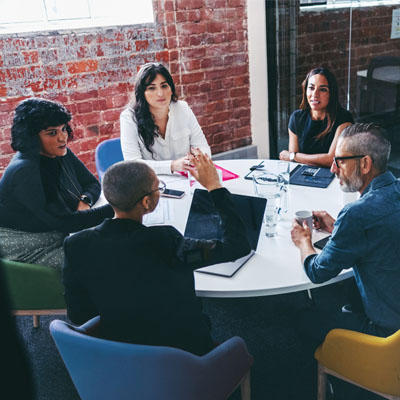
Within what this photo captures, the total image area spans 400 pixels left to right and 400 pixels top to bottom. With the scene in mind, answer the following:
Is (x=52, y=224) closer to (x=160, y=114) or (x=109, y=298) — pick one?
(x=109, y=298)

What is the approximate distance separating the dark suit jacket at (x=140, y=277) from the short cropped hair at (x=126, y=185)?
2.9 inches

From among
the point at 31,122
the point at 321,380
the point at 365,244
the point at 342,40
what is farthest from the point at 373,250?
the point at 342,40

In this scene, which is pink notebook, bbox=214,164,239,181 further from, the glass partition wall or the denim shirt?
the glass partition wall

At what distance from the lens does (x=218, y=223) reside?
6.10 feet

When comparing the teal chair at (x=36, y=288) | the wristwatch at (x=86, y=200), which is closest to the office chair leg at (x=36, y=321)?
the teal chair at (x=36, y=288)

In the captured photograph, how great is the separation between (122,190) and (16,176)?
0.86 m

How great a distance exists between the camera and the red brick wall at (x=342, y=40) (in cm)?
325

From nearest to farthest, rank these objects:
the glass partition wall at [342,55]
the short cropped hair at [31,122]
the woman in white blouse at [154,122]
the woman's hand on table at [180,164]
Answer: the short cropped hair at [31,122] < the woman's hand on table at [180,164] < the woman in white blouse at [154,122] < the glass partition wall at [342,55]

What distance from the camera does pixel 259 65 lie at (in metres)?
4.12

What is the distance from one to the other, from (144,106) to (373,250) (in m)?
1.85

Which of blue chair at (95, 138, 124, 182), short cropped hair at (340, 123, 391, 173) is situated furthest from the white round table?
blue chair at (95, 138, 124, 182)

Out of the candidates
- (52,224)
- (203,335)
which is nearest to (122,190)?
(203,335)

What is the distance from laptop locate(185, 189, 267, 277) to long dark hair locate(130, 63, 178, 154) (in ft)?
3.46

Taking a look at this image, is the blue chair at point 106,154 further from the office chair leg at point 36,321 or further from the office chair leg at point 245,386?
the office chair leg at point 245,386
